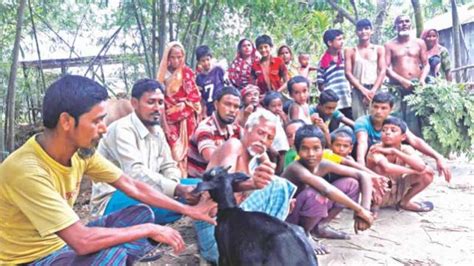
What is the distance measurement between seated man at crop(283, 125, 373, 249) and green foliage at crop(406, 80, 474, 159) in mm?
2504

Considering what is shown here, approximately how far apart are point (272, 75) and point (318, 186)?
2950mm

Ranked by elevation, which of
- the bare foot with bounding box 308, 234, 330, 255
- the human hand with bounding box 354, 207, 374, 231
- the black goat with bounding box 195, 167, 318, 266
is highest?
the black goat with bounding box 195, 167, 318, 266

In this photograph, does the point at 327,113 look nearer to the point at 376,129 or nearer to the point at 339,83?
the point at 376,129

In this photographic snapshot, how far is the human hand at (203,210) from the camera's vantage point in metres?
2.86

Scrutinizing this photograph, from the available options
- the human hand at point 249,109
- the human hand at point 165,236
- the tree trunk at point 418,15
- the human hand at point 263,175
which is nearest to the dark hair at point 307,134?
the human hand at point 263,175

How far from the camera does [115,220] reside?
2.65m

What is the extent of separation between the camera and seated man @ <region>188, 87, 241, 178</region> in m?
4.16

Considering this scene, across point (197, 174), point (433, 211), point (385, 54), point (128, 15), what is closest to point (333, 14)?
point (385, 54)

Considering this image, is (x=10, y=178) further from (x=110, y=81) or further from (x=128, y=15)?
(x=110, y=81)

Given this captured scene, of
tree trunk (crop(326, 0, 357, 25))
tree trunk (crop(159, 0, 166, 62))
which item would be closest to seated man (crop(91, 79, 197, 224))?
tree trunk (crop(159, 0, 166, 62))

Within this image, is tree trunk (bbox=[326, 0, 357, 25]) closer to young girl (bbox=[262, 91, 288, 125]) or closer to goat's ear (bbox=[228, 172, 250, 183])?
young girl (bbox=[262, 91, 288, 125])

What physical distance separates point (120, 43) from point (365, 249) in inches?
301

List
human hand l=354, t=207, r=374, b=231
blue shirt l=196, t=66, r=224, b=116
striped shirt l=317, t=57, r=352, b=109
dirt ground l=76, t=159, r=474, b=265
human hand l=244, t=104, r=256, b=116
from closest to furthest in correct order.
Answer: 1. human hand l=354, t=207, r=374, b=231
2. dirt ground l=76, t=159, r=474, b=265
3. human hand l=244, t=104, r=256, b=116
4. blue shirt l=196, t=66, r=224, b=116
5. striped shirt l=317, t=57, r=352, b=109

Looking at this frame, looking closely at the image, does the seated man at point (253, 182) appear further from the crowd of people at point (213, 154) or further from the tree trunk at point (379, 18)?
the tree trunk at point (379, 18)
